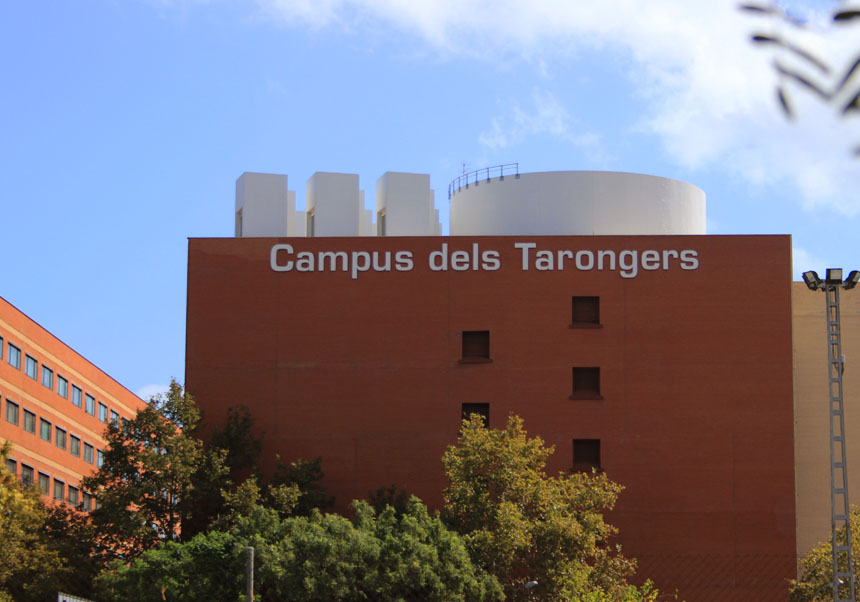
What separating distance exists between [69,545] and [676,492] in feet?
80.4

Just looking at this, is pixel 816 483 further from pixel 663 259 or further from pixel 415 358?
pixel 415 358

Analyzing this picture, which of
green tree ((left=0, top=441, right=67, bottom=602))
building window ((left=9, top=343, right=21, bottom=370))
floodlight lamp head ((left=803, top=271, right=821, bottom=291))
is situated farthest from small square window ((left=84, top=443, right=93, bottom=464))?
floodlight lamp head ((left=803, top=271, right=821, bottom=291))

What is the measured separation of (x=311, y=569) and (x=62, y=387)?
1631 inches

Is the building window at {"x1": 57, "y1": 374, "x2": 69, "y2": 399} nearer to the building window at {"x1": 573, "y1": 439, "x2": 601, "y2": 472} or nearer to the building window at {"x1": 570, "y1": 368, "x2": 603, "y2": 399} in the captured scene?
the building window at {"x1": 570, "y1": 368, "x2": 603, "y2": 399}

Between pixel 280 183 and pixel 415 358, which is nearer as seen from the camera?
pixel 415 358

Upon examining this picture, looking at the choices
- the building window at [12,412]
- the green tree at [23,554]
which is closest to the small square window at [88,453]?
the building window at [12,412]

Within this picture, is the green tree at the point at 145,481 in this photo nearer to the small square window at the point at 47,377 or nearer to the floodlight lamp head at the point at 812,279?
the floodlight lamp head at the point at 812,279

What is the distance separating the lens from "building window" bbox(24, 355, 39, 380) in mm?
72125

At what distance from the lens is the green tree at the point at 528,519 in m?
45.8

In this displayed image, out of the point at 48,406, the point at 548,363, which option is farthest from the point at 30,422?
the point at 548,363

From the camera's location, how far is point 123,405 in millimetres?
95812

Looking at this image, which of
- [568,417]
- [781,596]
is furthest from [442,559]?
[781,596]

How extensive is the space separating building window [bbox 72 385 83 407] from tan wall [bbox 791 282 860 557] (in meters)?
→ 45.3

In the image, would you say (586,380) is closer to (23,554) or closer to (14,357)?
(23,554)
